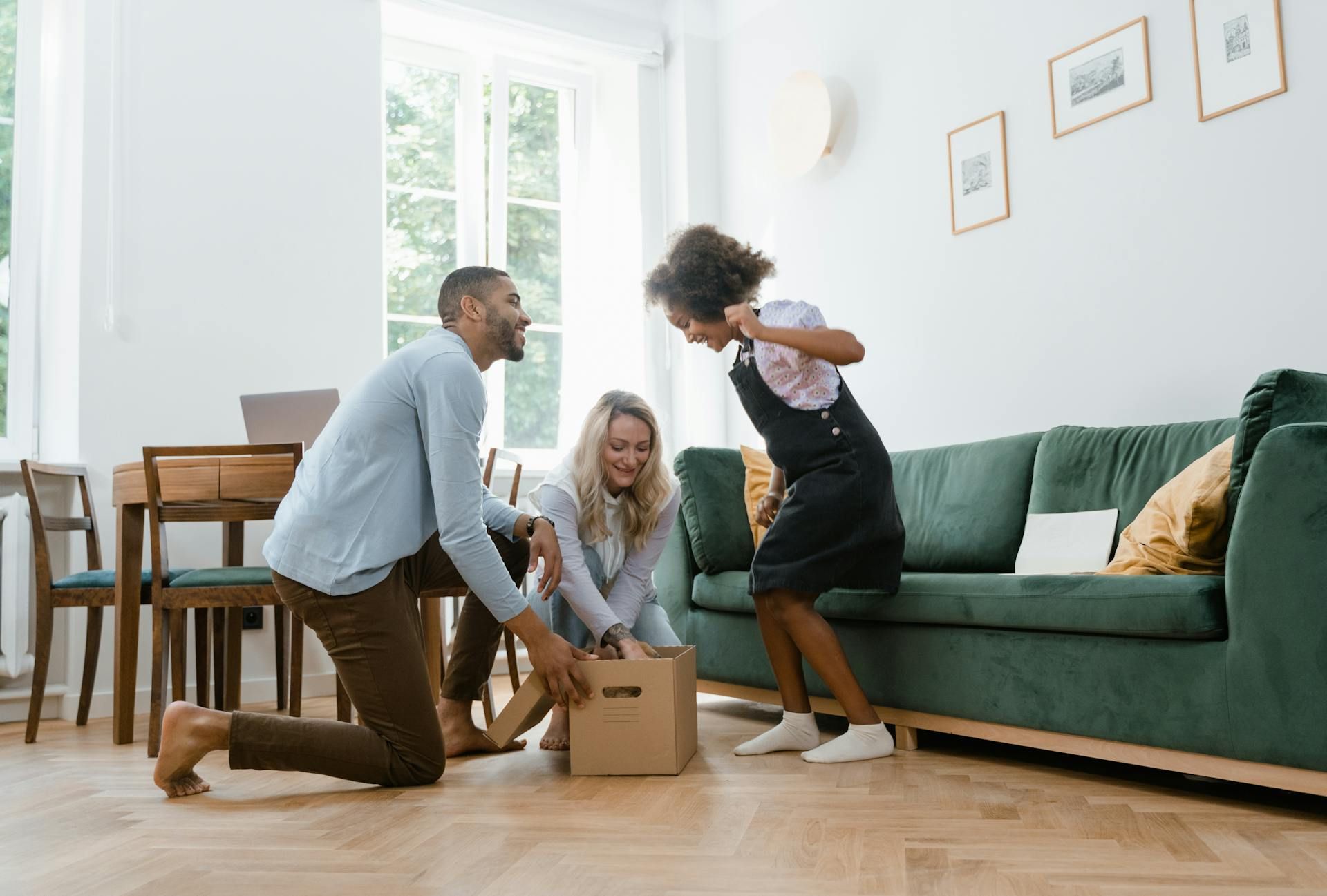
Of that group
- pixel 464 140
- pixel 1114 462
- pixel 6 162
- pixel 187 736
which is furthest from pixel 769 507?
pixel 6 162

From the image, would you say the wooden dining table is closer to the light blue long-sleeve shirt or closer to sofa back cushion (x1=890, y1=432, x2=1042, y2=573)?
A: the light blue long-sleeve shirt

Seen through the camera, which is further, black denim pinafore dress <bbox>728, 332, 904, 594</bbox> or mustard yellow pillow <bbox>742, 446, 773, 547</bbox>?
mustard yellow pillow <bbox>742, 446, 773, 547</bbox>

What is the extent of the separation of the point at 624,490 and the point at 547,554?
37 cm

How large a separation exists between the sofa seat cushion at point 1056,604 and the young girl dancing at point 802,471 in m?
0.08

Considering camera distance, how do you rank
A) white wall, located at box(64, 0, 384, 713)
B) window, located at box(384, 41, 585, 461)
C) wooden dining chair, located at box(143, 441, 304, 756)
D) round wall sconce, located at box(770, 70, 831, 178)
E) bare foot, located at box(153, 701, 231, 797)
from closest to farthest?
1. bare foot, located at box(153, 701, 231, 797)
2. wooden dining chair, located at box(143, 441, 304, 756)
3. white wall, located at box(64, 0, 384, 713)
4. round wall sconce, located at box(770, 70, 831, 178)
5. window, located at box(384, 41, 585, 461)

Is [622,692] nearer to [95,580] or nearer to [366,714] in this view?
[366,714]

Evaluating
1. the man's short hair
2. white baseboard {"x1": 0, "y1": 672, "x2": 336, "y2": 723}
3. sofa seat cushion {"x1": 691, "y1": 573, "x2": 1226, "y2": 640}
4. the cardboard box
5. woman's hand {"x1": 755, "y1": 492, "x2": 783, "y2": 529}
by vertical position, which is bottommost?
white baseboard {"x1": 0, "y1": 672, "x2": 336, "y2": 723}

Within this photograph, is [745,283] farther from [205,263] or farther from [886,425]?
[205,263]

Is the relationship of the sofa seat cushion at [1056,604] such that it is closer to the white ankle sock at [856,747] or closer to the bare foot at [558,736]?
the white ankle sock at [856,747]

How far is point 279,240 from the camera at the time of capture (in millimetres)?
3855

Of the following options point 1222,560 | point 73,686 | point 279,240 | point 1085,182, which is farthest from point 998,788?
point 279,240

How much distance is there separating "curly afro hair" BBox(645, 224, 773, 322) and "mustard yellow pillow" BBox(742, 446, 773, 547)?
79 cm

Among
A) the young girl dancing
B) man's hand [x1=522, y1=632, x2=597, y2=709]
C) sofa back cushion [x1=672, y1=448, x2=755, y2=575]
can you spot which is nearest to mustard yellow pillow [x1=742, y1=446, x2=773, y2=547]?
sofa back cushion [x1=672, y1=448, x2=755, y2=575]

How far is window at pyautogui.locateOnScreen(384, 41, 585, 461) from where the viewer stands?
4.45 meters
